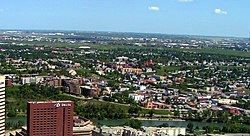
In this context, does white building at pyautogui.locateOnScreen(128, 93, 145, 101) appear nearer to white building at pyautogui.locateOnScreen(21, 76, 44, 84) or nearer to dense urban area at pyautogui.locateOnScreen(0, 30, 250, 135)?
dense urban area at pyautogui.locateOnScreen(0, 30, 250, 135)

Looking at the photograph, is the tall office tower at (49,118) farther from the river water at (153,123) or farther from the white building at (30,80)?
the white building at (30,80)

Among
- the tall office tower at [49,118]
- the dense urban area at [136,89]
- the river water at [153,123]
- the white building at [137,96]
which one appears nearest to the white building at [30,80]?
the dense urban area at [136,89]

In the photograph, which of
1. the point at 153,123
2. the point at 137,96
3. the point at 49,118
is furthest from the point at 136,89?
the point at 49,118

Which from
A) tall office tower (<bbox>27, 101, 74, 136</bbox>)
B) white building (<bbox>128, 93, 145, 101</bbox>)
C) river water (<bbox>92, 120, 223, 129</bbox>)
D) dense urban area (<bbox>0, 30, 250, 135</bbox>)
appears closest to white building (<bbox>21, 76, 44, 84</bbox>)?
dense urban area (<bbox>0, 30, 250, 135</bbox>)

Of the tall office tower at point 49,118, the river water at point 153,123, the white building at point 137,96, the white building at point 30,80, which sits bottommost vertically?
the river water at point 153,123

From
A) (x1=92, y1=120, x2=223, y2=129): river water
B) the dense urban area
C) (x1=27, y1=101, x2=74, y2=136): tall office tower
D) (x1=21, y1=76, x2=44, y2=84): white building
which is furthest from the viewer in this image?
(x1=21, y1=76, x2=44, y2=84): white building

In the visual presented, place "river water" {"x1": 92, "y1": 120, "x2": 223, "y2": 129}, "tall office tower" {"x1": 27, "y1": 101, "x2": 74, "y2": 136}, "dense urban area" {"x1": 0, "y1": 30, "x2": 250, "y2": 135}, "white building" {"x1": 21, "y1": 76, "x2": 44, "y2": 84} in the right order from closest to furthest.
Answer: "tall office tower" {"x1": 27, "y1": 101, "x2": 74, "y2": 136} < "river water" {"x1": 92, "y1": 120, "x2": 223, "y2": 129} < "dense urban area" {"x1": 0, "y1": 30, "x2": 250, "y2": 135} < "white building" {"x1": 21, "y1": 76, "x2": 44, "y2": 84}

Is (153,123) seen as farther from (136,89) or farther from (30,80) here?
(30,80)

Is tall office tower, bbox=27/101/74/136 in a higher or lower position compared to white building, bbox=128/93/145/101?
higher
